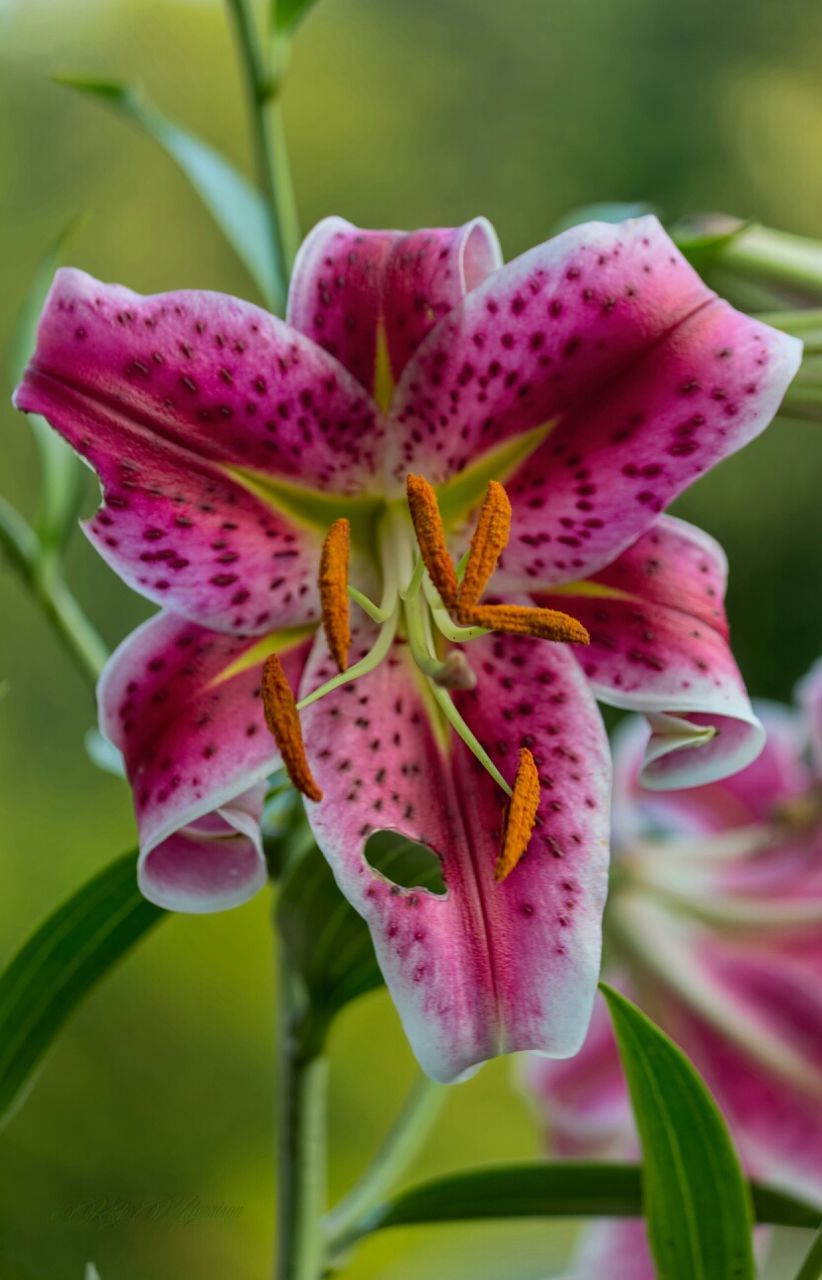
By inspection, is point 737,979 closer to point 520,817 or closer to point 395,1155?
point 395,1155

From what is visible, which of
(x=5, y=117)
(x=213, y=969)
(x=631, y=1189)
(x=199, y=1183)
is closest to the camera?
(x=631, y=1189)

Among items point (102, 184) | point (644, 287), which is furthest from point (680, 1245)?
point (102, 184)

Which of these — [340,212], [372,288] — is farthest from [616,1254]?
[340,212]

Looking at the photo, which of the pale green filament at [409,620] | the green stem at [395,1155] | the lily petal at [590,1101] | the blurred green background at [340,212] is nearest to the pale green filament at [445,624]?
the pale green filament at [409,620]

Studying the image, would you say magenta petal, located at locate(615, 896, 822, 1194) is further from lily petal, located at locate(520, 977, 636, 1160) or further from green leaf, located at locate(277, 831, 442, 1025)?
green leaf, located at locate(277, 831, 442, 1025)

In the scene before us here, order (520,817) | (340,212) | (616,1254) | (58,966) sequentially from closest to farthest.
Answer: (520,817)
(58,966)
(616,1254)
(340,212)

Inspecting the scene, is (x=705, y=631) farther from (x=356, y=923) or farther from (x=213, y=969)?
(x=213, y=969)

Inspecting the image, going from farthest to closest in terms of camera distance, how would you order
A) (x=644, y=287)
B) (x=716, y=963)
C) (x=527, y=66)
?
(x=527, y=66) → (x=716, y=963) → (x=644, y=287)
